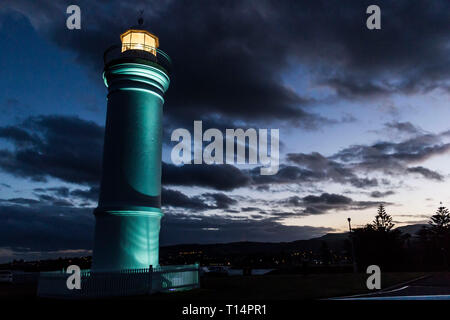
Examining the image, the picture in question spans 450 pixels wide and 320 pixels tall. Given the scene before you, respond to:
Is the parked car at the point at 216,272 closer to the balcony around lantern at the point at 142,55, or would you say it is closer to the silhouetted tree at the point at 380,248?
the balcony around lantern at the point at 142,55

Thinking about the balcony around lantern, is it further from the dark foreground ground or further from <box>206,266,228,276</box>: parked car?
<box>206,266,228,276</box>: parked car

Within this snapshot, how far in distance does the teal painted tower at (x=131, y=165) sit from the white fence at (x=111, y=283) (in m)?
0.90

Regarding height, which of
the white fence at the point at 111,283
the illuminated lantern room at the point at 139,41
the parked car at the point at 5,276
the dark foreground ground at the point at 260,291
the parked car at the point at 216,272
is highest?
the illuminated lantern room at the point at 139,41

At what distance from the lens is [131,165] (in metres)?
15.0

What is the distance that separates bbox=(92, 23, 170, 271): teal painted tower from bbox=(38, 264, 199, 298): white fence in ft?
2.95

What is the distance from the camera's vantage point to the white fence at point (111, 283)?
41.1 feet

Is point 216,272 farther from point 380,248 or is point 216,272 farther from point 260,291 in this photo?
point 380,248

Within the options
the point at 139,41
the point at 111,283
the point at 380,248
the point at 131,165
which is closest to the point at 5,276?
the point at 111,283

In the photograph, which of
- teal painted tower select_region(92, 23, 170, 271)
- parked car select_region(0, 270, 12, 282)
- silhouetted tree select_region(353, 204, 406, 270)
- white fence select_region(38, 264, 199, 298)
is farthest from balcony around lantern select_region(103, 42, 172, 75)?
silhouetted tree select_region(353, 204, 406, 270)

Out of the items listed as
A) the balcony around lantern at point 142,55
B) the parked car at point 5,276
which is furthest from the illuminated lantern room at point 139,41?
the parked car at point 5,276

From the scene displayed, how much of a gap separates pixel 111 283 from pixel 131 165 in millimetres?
5157

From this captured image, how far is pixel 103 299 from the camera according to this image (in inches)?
483

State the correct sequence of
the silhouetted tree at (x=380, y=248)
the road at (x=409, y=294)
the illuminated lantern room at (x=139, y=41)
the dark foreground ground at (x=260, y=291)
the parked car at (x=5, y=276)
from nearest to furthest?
the road at (x=409, y=294) < the dark foreground ground at (x=260, y=291) < the illuminated lantern room at (x=139, y=41) < the parked car at (x=5, y=276) < the silhouetted tree at (x=380, y=248)
